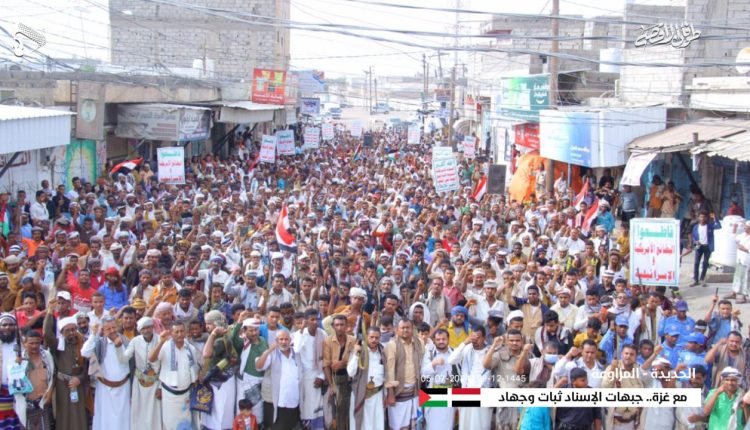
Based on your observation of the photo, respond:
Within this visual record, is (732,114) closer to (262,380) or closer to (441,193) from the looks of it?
(441,193)

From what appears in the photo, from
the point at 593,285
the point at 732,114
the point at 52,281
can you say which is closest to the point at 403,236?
the point at 593,285

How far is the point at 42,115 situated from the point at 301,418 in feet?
28.2

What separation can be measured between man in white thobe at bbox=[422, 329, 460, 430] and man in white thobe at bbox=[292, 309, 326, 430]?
0.87m

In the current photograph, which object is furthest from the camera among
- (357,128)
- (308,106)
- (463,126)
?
(308,106)

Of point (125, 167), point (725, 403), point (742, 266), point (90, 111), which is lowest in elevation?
point (725, 403)

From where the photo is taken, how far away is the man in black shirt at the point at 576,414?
257 inches

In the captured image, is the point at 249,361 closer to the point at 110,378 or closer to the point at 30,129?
the point at 110,378

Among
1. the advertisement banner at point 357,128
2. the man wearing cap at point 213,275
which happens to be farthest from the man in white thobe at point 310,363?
the advertisement banner at point 357,128

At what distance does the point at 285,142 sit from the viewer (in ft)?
89.8

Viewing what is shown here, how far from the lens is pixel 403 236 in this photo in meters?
13.0

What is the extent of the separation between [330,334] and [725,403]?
3.16 metres

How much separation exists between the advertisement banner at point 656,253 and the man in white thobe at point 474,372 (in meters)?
2.79

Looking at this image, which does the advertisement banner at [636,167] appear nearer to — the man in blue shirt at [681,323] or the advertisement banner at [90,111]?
the man in blue shirt at [681,323]

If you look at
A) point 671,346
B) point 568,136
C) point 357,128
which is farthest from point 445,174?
point 357,128
